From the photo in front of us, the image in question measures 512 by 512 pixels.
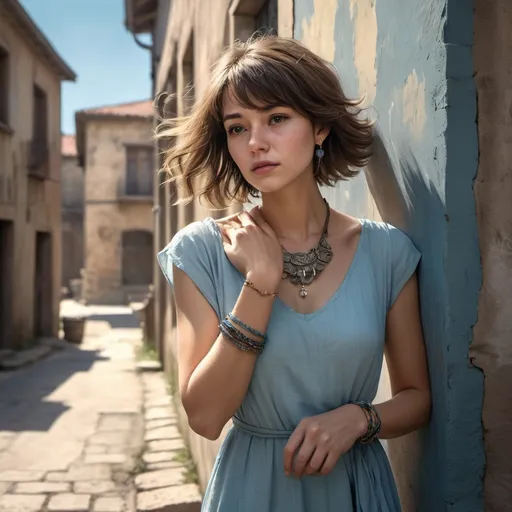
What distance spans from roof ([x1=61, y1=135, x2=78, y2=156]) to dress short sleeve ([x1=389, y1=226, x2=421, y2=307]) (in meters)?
31.5

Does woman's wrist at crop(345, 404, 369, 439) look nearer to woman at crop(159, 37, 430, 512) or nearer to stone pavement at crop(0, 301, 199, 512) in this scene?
woman at crop(159, 37, 430, 512)

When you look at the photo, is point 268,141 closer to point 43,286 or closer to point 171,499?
point 171,499

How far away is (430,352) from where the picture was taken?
1.55 meters

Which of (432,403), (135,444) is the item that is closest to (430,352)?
(432,403)

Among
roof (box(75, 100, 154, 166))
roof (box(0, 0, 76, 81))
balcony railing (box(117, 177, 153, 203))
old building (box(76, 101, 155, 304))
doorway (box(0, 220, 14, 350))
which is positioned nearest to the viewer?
roof (box(0, 0, 76, 81))

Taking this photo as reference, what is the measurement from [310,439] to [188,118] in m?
0.85

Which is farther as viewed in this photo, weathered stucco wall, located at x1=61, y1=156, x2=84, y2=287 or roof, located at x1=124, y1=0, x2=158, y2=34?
weathered stucco wall, located at x1=61, y1=156, x2=84, y2=287

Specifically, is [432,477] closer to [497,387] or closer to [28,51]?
[497,387]

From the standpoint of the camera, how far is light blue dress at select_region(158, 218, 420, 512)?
1.52 m

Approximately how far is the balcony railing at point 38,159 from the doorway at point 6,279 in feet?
4.72

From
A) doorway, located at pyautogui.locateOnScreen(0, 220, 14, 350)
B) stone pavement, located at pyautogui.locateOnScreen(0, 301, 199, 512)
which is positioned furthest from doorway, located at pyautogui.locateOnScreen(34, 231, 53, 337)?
stone pavement, located at pyautogui.locateOnScreen(0, 301, 199, 512)

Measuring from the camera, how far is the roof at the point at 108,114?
24641mm

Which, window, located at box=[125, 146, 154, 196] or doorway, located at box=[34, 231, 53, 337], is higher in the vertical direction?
window, located at box=[125, 146, 154, 196]

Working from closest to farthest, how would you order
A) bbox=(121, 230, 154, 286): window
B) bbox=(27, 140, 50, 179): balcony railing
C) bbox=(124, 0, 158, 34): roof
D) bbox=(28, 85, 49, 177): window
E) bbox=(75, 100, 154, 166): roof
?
bbox=(124, 0, 158, 34): roof < bbox=(27, 140, 50, 179): balcony railing < bbox=(28, 85, 49, 177): window < bbox=(75, 100, 154, 166): roof < bbox=(121, 230, 154, 286): window
